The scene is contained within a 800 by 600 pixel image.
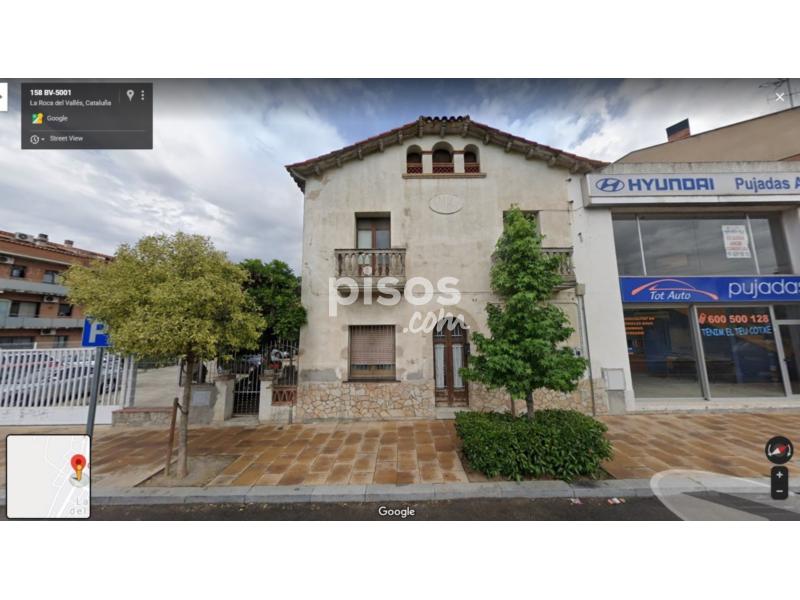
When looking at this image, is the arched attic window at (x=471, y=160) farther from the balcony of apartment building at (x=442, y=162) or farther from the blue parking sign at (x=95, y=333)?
the blue parking sign at (x=95, y=333)

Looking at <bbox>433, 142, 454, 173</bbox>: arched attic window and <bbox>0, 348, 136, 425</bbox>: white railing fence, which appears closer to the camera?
<bbox>0, 348, 136, 425</bbox>: white railing fence

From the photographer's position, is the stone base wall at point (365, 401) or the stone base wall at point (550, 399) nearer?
the stone base wall at point (365, 401)

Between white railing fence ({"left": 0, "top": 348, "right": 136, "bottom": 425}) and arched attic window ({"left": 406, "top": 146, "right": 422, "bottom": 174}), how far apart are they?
8.87m

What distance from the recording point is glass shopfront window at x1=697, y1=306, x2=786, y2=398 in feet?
24.6

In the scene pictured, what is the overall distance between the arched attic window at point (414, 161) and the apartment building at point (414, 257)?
0.10 feet

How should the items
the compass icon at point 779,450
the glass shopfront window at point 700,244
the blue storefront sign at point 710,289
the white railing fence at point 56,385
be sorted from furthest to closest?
the glass shopfront window at point 700,244 → the blue storefront sign at point 710,289 → the white railing fence at point 56,385 → the compass icon at point 779,450

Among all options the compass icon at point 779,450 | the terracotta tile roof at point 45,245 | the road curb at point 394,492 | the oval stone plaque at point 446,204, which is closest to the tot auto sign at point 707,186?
the oval stone plaque at point 446,204

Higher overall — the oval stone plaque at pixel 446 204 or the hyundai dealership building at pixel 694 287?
the oval stone plaque at pixel 446 204

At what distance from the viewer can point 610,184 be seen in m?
7.63

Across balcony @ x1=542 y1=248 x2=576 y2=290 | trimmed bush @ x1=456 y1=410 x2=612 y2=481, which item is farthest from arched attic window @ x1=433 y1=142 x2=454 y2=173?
trimmed bush @ x1=456 y1=410 x2=612 y2=481

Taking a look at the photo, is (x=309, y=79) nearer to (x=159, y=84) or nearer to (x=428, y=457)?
(x=159, y=84)

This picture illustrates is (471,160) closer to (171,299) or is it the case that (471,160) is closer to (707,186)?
(707,186)

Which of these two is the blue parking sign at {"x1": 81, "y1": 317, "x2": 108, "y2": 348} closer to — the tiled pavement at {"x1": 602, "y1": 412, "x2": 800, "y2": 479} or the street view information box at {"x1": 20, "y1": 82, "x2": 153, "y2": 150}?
the street view information box at {"x1": 20, "y1": 82, "x2": 153, "y2": 150}

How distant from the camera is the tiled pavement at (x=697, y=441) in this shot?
14.2 feet
